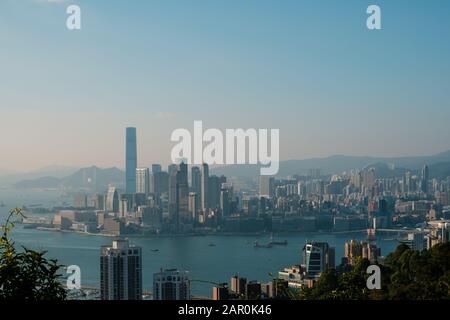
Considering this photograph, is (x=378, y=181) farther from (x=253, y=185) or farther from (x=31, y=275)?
(x=31, y=275)

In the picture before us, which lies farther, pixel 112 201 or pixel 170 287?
pixel 112 201

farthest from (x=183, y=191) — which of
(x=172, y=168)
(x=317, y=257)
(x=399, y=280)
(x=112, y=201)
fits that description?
(x=399, y=280)

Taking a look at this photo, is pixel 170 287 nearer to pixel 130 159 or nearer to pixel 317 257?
pixel 130 159

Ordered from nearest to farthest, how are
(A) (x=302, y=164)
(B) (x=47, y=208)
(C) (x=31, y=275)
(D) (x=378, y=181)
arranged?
(C) (x=31, y=275) < (A) (x=302, y=164) < (B) (x=47, y=208) < (D) (x=378, y=181)

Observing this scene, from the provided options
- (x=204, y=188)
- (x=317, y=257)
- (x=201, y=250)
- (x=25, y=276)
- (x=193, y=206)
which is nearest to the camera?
(x=25, y=276)

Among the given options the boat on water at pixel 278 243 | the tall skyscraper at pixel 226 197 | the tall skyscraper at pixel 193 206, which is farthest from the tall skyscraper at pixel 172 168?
the boat on water at pixel 278 243

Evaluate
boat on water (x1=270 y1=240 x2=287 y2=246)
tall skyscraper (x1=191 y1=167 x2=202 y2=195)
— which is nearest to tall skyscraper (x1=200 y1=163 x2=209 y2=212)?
tall skyscraper (x1=191 y1=167 x2=202 y2=195)
